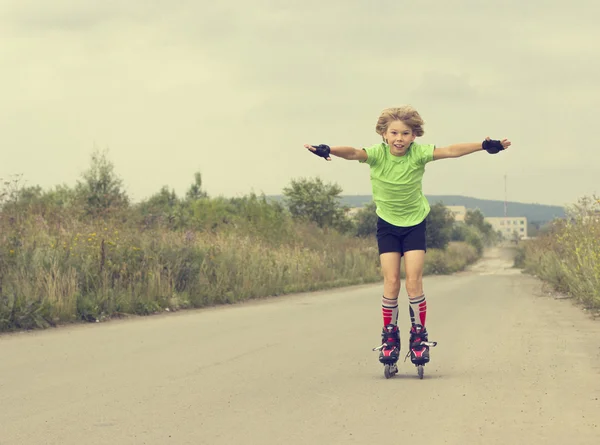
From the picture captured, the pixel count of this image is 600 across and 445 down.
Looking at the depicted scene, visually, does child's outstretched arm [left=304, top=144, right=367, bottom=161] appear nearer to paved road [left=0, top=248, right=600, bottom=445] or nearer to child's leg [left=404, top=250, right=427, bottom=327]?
child's leg [left=404, top=250, right=427, bottom=327]

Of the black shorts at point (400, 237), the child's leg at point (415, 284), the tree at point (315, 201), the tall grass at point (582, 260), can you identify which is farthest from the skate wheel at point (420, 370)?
the tree at point (315, 201)

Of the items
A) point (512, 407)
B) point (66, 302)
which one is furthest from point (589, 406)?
point (66, 302)

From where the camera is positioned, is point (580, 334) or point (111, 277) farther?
point (111, 277)

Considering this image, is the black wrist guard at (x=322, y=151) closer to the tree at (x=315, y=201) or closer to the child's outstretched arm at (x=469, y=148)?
the child's outstretched arm at (x=469, y=148)

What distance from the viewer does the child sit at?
768cm

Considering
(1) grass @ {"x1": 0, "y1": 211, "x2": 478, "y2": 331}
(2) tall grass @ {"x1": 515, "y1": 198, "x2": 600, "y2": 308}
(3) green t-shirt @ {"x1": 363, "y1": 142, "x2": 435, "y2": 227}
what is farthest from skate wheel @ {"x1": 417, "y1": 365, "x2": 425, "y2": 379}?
(2) tall grass @ {"x1": 515, "y1": 198, "x2": 600, "y2": 308}

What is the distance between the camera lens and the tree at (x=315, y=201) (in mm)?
49750

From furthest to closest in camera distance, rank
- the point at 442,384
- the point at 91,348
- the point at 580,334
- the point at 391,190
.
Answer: the point at 580,334 → the point at 91,348 → the point at 391,190 → the point at 442,384

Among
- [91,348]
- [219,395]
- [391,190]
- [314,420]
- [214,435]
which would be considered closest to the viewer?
[214,435]

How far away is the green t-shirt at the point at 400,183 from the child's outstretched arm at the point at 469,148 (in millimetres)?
85

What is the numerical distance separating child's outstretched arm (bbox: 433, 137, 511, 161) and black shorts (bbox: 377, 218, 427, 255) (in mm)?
601

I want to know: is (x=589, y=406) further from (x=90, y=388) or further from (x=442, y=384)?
(x=90, y=388)

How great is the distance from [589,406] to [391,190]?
99.1 inches

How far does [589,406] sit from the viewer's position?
6145 mm
